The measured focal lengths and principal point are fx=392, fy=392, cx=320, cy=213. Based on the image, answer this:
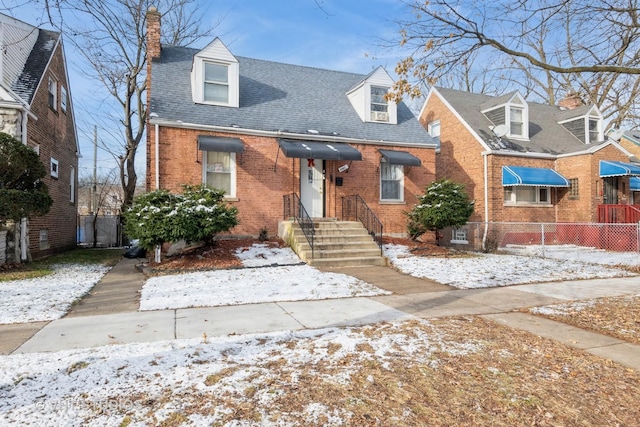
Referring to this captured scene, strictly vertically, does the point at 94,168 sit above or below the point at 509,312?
above

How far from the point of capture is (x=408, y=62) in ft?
22.6

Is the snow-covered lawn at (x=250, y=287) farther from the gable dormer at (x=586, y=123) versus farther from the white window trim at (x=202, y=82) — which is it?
the gable dormer at (x=586, y=123)

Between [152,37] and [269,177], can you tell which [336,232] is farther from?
[152,37]

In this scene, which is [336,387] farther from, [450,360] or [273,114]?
[273,114]

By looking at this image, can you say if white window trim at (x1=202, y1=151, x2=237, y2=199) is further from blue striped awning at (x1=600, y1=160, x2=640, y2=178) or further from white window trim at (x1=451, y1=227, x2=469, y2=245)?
blue striped awning at (x1=600, y1=160, x2=640, y2=178)

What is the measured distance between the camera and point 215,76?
43.5 feet

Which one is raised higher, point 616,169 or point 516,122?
point 516,122

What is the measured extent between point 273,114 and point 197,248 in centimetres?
556

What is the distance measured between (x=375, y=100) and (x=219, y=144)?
6.72 m

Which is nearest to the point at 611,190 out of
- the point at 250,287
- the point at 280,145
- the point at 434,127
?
the point at 434,127

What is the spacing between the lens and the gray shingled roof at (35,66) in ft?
36.9

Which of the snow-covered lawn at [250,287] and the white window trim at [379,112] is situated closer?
the snow-covered lawn at [250,287]

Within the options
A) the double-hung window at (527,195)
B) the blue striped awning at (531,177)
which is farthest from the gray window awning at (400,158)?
the double-hung window at (527,195)

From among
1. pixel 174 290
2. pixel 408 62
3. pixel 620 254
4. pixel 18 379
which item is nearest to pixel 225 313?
pixel 174 290
